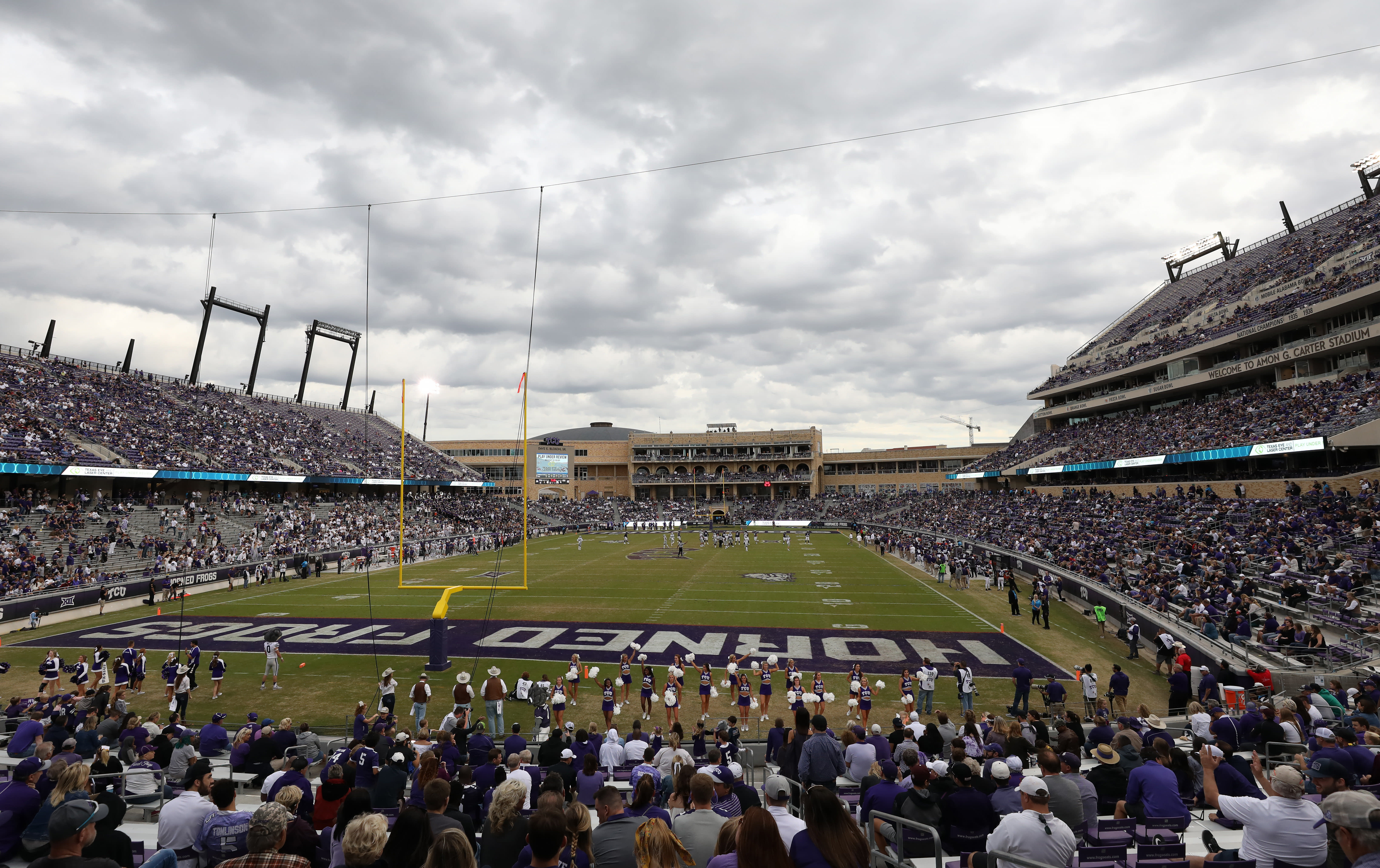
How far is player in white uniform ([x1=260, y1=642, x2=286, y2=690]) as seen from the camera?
635 inches

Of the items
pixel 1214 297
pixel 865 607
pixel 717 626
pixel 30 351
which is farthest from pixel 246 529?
pixel 1214 297

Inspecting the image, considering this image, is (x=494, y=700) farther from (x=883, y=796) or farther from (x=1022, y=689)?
(x=1022, y=689)

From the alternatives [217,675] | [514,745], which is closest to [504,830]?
[514,745]

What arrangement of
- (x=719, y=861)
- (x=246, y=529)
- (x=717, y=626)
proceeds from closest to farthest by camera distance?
(x=719, y=861) < (x=717, y=626) < (x=246, y=529)

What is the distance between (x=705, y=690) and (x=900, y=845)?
9848mm

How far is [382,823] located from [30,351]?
5848cm

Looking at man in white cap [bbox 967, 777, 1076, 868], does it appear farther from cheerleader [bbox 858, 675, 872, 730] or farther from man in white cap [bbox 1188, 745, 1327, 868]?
cheerleader [bbox 858, 675, 872, 730]

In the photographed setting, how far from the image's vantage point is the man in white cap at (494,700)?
13.1m

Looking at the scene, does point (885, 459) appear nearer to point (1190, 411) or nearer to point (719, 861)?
point (1190, 411)

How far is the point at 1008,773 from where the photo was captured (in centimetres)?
575

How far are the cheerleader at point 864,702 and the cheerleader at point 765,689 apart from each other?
1.99 m

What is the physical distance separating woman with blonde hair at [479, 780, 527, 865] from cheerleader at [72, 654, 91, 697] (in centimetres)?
1548

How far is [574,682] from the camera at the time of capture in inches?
591

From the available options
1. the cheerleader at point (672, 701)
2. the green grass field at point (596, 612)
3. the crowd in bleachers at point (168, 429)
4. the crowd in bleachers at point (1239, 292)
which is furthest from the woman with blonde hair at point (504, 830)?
the crowd in bleachers at point (1239, 292)
